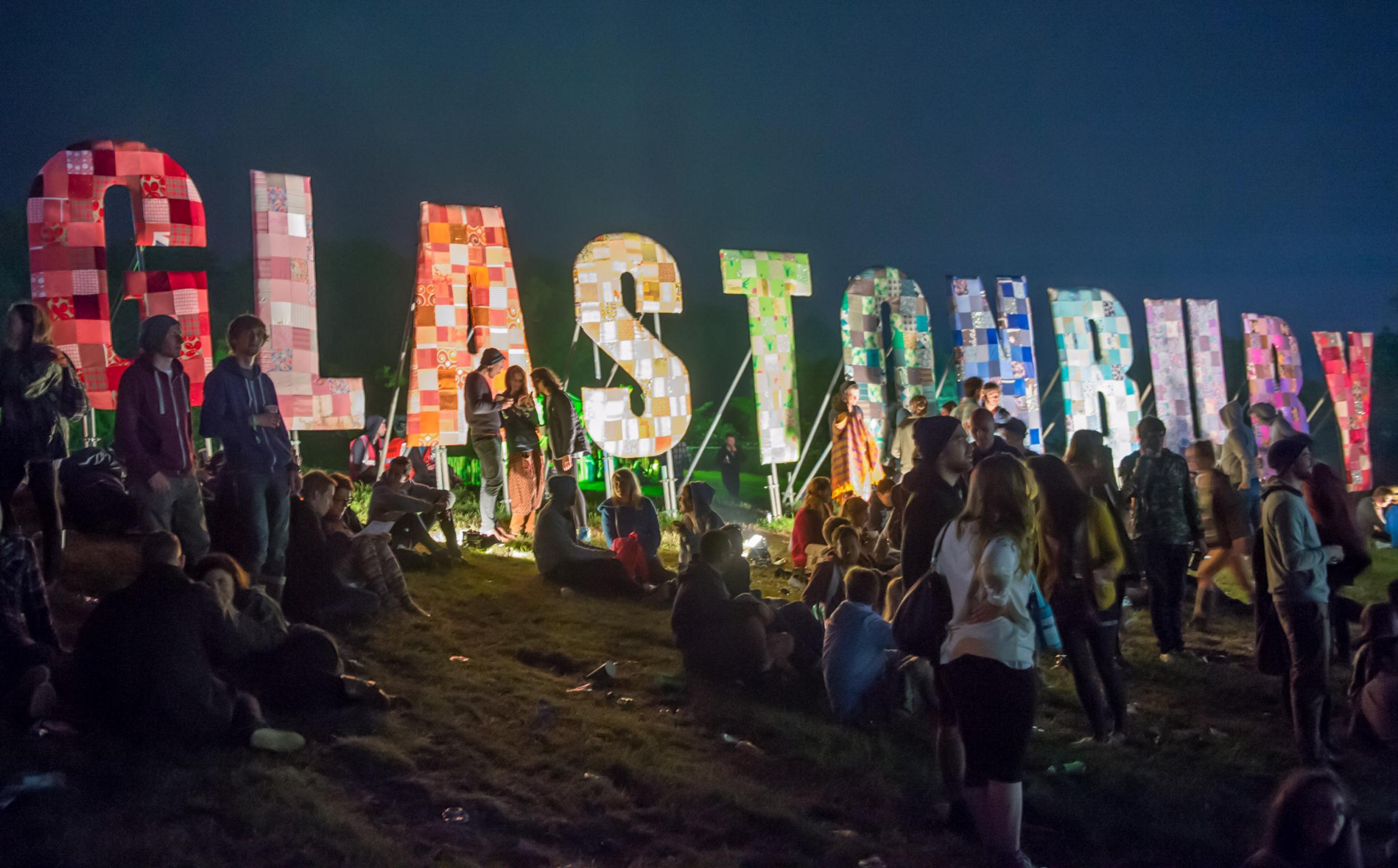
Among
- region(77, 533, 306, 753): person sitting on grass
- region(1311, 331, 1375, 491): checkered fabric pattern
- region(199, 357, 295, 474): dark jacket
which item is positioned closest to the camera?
region(77, 533, 306, 753): person sitting on grass

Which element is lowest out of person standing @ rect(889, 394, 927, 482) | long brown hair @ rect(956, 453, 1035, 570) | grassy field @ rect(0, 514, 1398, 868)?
grassy field @ rect(0, 514, 1398, 868)

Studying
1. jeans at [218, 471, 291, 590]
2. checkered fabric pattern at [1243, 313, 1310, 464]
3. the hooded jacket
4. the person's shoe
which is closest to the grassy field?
the person's shoe

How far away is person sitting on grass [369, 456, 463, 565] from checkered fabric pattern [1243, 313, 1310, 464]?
13360 millimetres

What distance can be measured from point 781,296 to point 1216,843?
31.8ft

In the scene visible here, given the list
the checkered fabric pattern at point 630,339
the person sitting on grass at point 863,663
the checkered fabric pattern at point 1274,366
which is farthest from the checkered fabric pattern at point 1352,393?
the person sitting on grass at point 863,663

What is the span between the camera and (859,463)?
1252 centimetres

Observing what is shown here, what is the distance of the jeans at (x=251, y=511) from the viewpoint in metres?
6.17

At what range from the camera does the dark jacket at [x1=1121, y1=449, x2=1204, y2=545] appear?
24.7 feet

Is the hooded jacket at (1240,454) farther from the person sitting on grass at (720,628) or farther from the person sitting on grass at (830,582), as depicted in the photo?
the person sitting on grass at (720,628)

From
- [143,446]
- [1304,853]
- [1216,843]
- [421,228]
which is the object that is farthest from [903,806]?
[421,228]

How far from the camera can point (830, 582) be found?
7.24 m

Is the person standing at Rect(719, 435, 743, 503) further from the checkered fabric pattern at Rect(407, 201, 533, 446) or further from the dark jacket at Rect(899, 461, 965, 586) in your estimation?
the dark jacket at Rect(899, 461, 965, 586)

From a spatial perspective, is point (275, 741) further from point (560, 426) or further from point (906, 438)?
point (906, 438)

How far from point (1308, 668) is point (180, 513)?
6.27m
